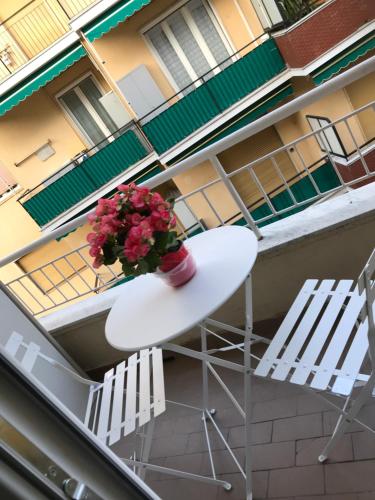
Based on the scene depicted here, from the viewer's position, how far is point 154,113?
735cm

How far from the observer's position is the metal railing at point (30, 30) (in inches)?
271

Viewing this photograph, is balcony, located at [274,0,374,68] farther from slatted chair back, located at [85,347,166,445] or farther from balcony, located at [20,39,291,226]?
slatted chair back, located at [85,347,166,445]

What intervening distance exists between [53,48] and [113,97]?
3.94ft

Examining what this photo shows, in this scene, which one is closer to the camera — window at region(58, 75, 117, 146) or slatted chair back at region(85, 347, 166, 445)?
slatted chair back at region(85, 347, 166, 445)

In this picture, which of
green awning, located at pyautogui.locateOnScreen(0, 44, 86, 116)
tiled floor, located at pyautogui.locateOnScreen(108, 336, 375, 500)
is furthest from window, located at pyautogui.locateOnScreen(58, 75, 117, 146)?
tiled floor, located at pyautogui.locateOnScreen(108, 336, 375, 500)

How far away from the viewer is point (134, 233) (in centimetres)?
155

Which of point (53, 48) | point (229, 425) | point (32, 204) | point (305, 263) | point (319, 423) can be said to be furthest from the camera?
point (32, 204)

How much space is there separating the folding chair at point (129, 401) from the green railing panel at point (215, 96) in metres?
5.63

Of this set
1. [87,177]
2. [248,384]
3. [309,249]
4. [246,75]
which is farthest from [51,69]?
[248,384]

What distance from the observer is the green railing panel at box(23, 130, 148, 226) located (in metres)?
7.40

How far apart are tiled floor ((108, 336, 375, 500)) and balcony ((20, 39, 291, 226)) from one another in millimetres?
5468

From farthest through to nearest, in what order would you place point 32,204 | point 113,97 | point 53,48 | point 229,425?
point 32,204
point 113,97
point 53,48
point 229,425

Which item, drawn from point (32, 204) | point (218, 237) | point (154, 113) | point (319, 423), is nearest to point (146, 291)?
point (218, 237)

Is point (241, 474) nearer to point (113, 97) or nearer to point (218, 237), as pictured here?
point (218, 237)
